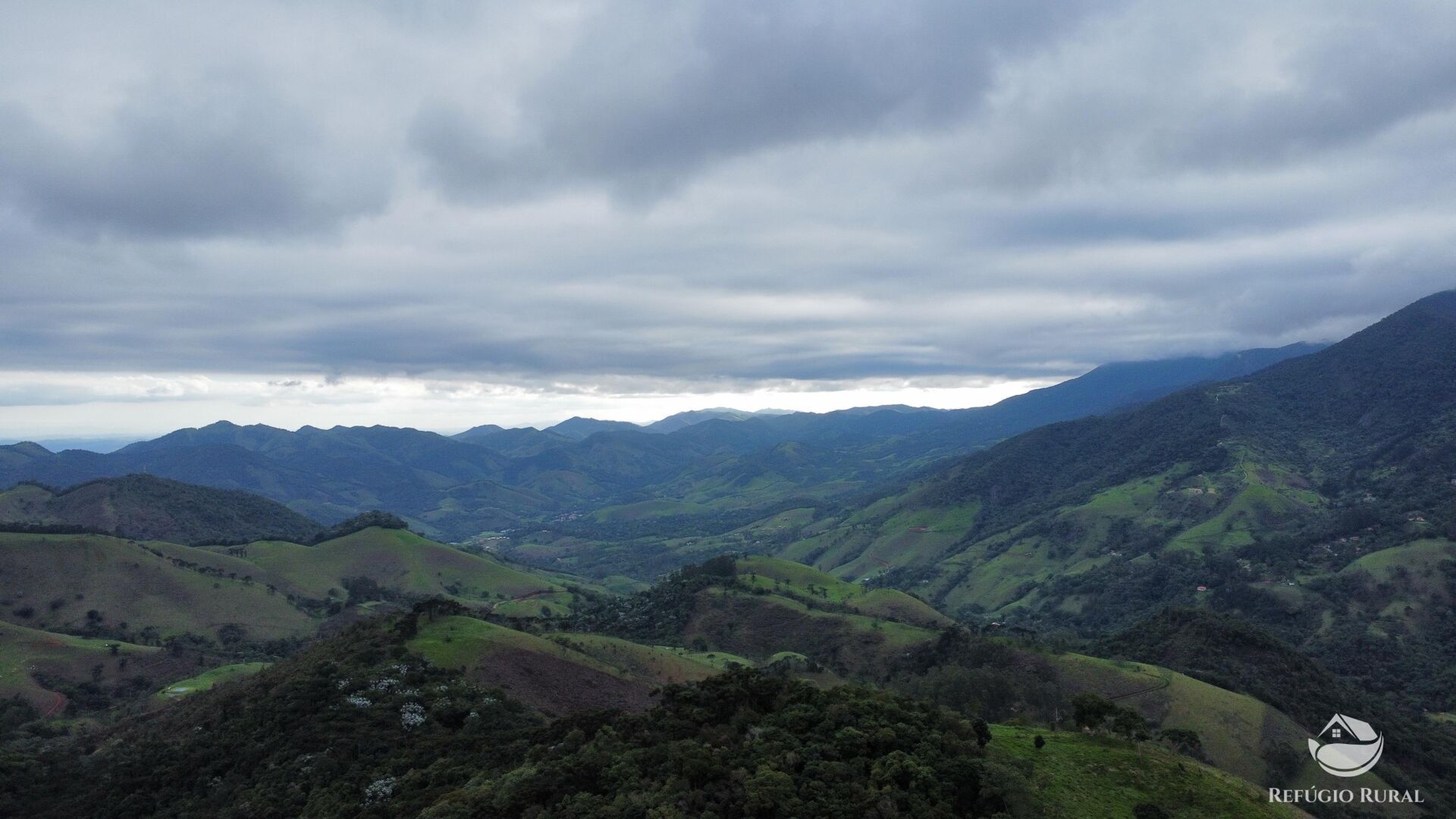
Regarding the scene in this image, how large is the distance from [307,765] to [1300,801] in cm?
9394

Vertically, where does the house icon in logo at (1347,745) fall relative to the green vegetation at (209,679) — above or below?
below

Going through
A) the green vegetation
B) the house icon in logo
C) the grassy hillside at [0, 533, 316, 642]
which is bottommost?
the house icon in logo

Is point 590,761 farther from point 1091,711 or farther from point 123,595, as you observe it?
point 123,595

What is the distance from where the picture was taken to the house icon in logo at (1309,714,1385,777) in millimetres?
93375

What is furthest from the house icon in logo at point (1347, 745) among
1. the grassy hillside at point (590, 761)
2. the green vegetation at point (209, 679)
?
the green vegetation at point (209, 679)

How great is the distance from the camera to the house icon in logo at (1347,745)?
9338 centimetres

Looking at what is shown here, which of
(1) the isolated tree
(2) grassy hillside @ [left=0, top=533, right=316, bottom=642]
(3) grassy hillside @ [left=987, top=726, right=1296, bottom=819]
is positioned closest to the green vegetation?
(2) grassy hillside @ [left=0, top=533, right=316, bottom=642]

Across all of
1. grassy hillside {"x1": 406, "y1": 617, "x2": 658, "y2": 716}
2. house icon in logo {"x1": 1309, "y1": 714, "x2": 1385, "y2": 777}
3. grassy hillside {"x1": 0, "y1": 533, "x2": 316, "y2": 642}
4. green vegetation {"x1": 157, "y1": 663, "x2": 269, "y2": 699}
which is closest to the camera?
grassy hillside {"x1": 406, "y1": 617, "x2": 658, "y2": 716}

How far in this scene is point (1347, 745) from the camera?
104 metres

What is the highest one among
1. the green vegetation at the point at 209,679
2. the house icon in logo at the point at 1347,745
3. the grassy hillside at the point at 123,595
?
the grassy hillside at the point at 123,595

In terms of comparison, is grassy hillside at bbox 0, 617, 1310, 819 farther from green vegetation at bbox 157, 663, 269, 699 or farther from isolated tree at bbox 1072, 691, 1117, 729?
green vegetation at bbox 157, 663, 269, 699

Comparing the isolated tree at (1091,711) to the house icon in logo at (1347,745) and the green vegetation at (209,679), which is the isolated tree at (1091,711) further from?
the green vegetation at (209,679)

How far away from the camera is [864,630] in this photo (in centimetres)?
15400

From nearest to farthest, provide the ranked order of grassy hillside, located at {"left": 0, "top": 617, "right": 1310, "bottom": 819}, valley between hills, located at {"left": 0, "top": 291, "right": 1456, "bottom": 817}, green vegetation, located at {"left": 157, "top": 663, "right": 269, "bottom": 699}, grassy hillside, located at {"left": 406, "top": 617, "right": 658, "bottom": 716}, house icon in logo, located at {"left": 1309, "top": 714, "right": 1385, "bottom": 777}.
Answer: grassy hillside, located at {"left": 0, "top": 617, "right": 1310, "bottom": 819}, valley between hills, located at {"left": 0, "top": 291, "right": 1456, "bottom": 817}, grassy hillside, located at {"left": 406, "top": 617, "right": 658, "bottom": 716}, house icon in logo, located at {"left": 1309, "top": 714, "right": 1385, "bottom": 777}, green vegetation, located at {"left": 157, "top": 663, "right": 269, "bottom": 699}
